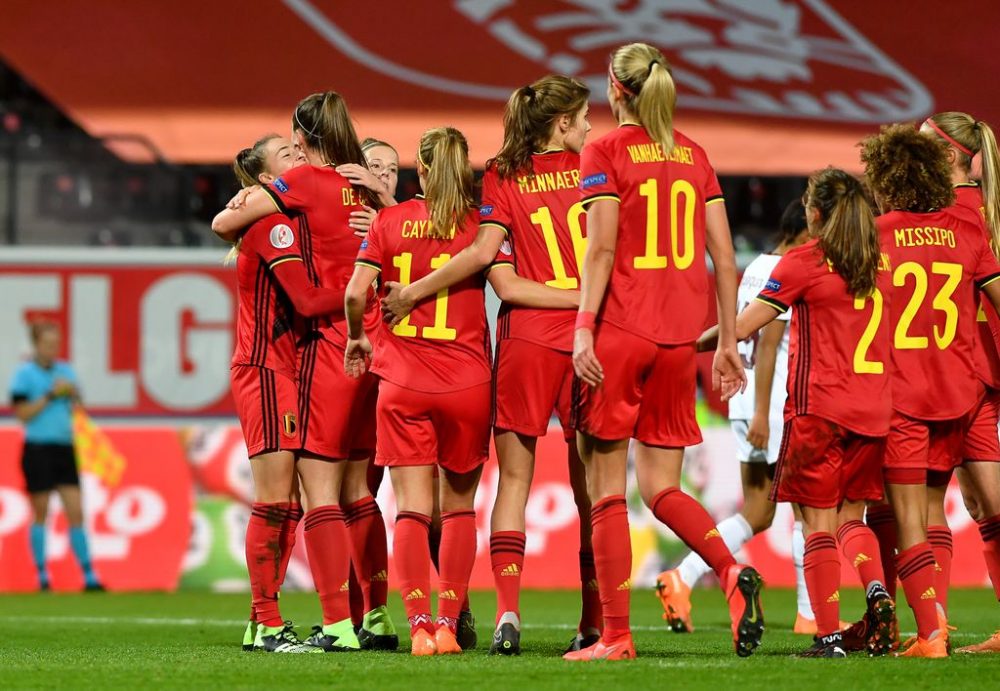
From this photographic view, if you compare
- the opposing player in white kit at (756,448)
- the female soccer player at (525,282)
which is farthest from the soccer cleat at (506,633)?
the opposing player in white kit at (756,448)

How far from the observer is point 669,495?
5023 mm

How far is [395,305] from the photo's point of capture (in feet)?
17.9

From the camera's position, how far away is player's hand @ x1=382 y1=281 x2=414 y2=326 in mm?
5453

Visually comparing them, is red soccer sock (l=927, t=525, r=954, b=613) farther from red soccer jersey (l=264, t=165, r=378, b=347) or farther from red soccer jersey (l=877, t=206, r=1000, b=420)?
red soccer jersey (l=264, t=165, r=378, b=347)

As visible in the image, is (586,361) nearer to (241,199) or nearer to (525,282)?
(525,282)

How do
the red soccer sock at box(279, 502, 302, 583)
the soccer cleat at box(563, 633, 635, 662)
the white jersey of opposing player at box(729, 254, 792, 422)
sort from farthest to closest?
the white jersey of opposing player at box(729, 254, 792, 422) < the red soccer sock at box(279, 502, 302, 583) < the soccer cleat at box(563, 633, 635, 662)

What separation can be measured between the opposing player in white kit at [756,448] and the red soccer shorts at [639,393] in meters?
1.87

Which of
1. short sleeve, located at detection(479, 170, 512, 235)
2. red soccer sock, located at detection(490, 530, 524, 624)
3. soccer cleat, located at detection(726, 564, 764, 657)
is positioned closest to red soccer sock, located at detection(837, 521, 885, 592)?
soccer cleat, located at detection(726, 564, 764, 657)

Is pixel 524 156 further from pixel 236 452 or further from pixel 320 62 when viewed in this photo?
pixel 320 62

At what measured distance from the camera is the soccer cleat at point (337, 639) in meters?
5.67

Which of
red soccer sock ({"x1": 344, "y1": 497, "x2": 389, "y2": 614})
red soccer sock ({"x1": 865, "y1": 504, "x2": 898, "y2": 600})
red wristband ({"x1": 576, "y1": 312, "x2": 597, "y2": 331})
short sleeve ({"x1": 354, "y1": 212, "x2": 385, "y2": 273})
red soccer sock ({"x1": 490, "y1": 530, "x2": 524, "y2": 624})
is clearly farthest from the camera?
red soccer sock ({"x1": 865, "y1": 504, "x2": 898, "y2": 600})

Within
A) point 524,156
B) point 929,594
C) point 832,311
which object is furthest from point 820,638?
point 524,156

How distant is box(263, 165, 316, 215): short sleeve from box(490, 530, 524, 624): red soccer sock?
1484 millimetres

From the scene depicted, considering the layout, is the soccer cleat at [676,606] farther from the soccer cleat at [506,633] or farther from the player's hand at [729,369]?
the player's hand at [729,369]
